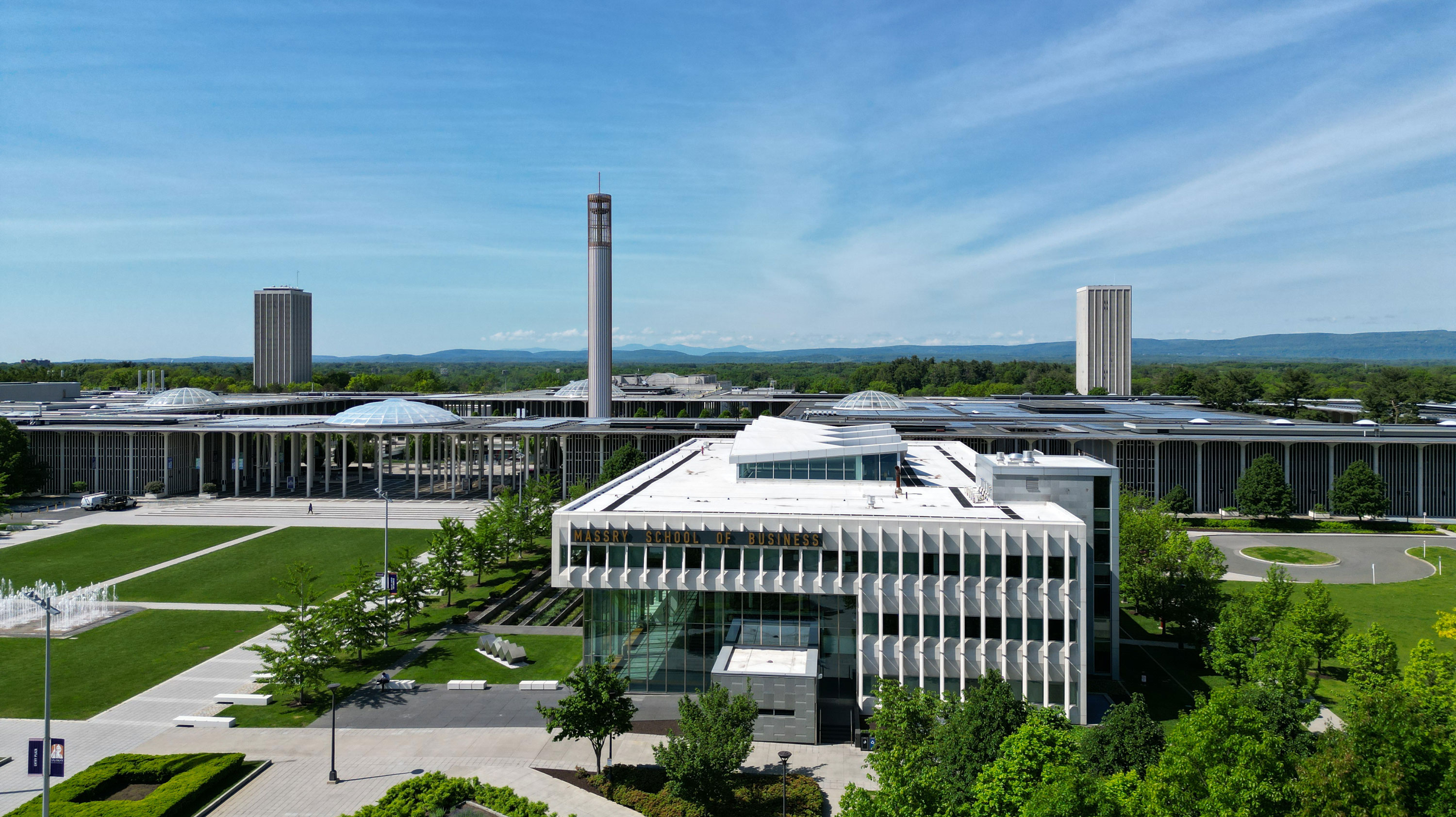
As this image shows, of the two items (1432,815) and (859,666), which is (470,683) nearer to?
(859,666)

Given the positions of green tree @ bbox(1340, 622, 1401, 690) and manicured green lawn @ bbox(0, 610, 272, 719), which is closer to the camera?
green tree @ bbox(1340, 622, 1401, 690)

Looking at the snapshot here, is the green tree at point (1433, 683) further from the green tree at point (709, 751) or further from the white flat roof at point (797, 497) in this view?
the green tree at point (709, 751)

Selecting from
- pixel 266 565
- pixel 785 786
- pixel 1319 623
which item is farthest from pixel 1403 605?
pixel 266 565

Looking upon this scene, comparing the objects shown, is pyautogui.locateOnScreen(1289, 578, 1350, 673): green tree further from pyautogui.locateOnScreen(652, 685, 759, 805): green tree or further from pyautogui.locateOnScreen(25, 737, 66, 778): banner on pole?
pyautogui.locateOnScreen(25, 737, 66, 778): banner on pole

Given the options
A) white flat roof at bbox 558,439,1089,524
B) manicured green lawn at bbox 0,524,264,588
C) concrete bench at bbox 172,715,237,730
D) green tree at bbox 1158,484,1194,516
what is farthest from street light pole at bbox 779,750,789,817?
green tree at bbox 1158,484,1194,516

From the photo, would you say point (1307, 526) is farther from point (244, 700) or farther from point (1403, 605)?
point (244, 700)

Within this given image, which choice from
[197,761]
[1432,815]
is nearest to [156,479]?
[197,761]
